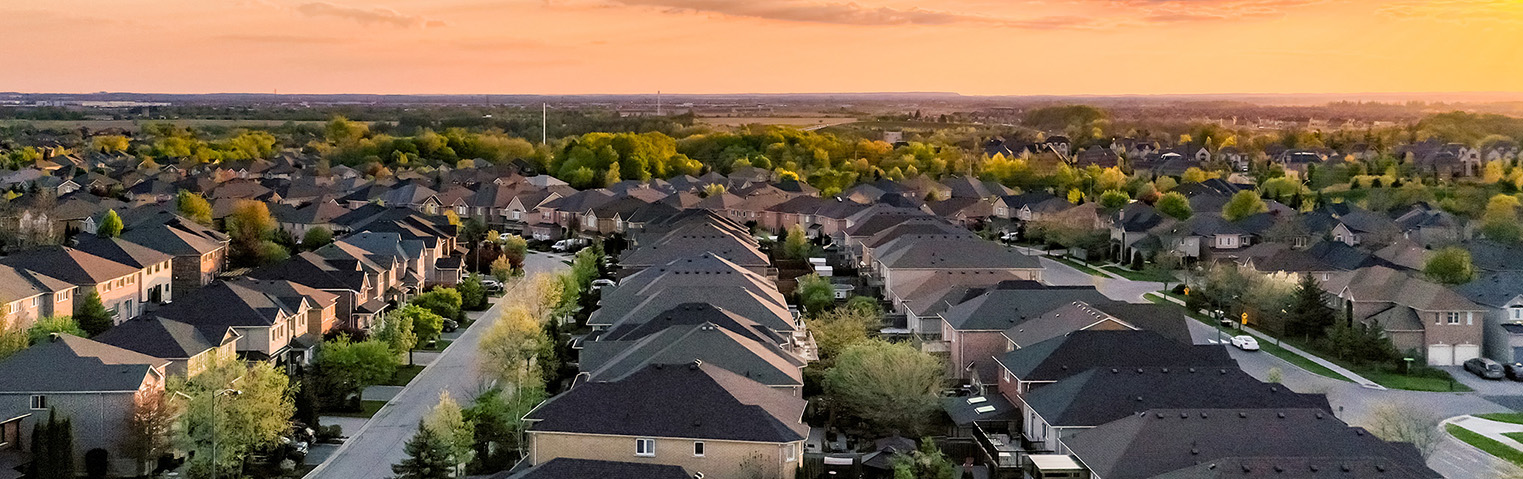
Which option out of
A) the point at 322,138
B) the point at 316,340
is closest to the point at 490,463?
the point at 316,340

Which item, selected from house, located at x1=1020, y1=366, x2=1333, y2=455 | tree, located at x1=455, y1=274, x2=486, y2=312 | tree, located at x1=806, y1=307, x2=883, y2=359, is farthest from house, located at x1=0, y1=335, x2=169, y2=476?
tree, located at x1=455, y1=274, x2=486, y2=312

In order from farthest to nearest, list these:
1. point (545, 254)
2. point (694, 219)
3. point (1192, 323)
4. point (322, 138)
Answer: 1. point (322, 138)
2. point (545, 254)
3. point (694, 219)
4. point (1192, 323)

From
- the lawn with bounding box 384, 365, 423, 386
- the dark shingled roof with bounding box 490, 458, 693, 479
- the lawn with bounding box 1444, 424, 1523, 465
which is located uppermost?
the dark shingled roof with bounding box 490, 458, 693, 479

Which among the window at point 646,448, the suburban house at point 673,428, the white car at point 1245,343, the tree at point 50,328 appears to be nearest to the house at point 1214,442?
the suburban house at point 673,428

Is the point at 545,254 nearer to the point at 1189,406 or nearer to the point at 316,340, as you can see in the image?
the point at 316,340

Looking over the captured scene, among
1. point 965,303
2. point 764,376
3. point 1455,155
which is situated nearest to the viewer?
point 764,376

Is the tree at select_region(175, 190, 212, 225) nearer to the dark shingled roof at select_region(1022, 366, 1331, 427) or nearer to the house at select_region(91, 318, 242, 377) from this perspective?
the house at select_region(91, 318, 242, 377)
